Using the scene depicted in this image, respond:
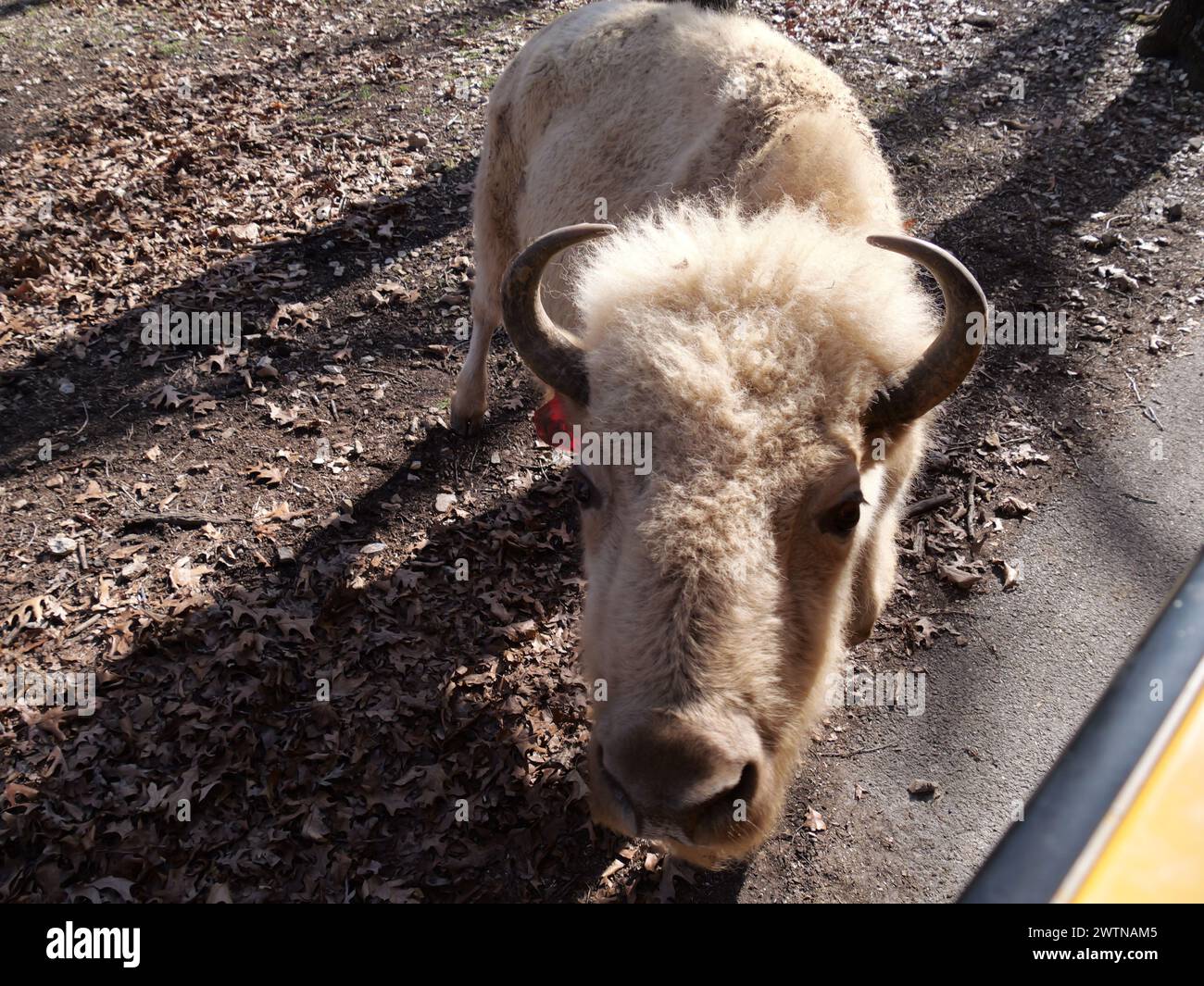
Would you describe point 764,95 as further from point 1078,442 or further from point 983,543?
point 1078,442

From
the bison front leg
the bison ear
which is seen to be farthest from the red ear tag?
the bison front leg

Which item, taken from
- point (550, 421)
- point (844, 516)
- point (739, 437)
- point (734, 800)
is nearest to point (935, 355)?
point (844, 516)

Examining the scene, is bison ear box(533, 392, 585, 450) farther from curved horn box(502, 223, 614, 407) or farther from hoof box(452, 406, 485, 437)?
hoof box(452, 406, 485, 437)

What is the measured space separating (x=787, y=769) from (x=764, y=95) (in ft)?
11.8

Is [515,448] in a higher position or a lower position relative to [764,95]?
lower

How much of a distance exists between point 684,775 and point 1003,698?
3467 mm

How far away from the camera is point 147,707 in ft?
14.5

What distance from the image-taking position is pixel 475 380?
6.20 m

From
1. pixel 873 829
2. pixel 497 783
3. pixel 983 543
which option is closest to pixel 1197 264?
pixel 983 543

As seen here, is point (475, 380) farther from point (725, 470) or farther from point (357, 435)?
point (725, 470)

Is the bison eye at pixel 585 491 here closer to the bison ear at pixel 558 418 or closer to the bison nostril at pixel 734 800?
the bison ear at pixel 558 418

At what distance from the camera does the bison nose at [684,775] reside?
2.27m

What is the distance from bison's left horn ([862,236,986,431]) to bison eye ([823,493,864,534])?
340 mm

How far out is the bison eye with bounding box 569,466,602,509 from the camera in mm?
3080
